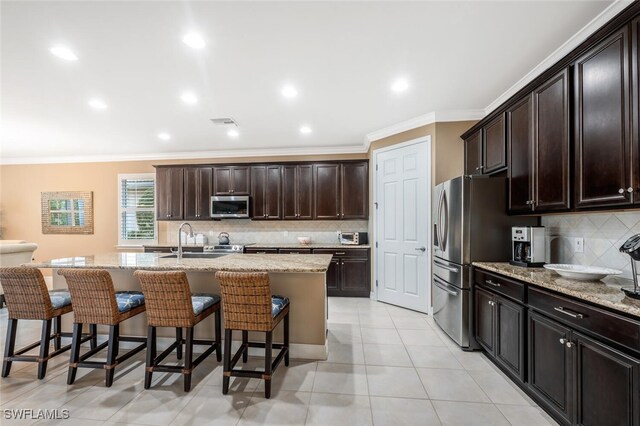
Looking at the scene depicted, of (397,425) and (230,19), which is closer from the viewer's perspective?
(397,425)

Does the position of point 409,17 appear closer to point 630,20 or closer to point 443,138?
point 630,20

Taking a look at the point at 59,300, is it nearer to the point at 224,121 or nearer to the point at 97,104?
the point at 97,104

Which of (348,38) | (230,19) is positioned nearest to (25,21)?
(230,19)

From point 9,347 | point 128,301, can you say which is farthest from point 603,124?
point 9,347

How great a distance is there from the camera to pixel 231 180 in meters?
5.40

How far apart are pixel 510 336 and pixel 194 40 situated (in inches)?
137

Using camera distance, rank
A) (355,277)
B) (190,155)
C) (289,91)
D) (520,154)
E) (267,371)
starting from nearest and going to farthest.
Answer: (267,371), (520,154), (289,91), (355,277), (190,155)

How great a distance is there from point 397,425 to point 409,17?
280cm

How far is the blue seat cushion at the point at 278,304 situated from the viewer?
2240 mm

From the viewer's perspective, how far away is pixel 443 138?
3771mm

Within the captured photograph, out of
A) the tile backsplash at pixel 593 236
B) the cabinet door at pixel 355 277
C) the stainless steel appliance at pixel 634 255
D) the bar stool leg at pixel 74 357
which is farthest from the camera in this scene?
the cabinet door at pixel 355 277

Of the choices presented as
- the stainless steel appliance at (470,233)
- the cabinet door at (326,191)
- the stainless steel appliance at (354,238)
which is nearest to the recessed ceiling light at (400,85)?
the stainless steel appliance at (470,233)

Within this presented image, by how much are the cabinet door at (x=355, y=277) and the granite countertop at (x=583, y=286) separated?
2.44m

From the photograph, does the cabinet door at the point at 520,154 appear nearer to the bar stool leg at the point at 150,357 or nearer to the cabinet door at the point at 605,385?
the cabinet door at the point at 605,385
